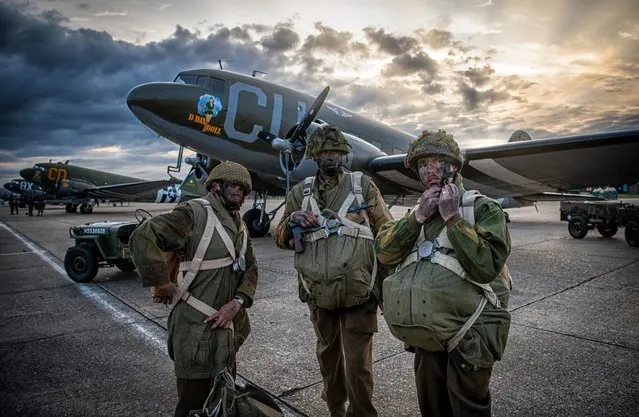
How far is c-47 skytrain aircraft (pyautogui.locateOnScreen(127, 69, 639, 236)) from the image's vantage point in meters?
9.21

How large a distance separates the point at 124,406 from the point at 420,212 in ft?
8.95

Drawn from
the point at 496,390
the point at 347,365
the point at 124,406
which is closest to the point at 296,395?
the point at 347,365

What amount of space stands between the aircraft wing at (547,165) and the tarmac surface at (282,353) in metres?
3.21

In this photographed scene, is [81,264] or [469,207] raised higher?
[469,207]

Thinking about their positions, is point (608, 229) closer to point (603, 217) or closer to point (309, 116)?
point (603, 217)

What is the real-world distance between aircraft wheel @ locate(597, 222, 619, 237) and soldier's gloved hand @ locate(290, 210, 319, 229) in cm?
1382

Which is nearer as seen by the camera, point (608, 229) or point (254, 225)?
point (608, 229)

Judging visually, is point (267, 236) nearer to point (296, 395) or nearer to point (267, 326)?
point (267, 326)

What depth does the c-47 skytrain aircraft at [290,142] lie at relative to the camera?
363 inches

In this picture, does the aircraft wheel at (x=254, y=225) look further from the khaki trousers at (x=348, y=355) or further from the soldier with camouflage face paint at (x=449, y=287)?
the soldier with camouflage face paint at (x=449, y=287)

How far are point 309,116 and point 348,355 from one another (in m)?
7.05

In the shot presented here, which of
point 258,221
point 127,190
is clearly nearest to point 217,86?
point 258,221

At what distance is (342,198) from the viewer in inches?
113

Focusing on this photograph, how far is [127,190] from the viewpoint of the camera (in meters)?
36.1
